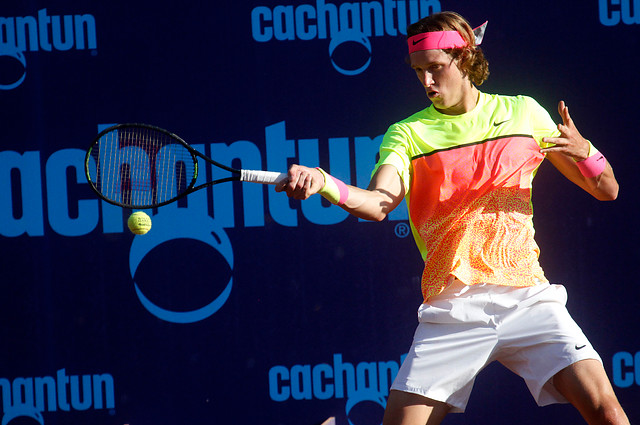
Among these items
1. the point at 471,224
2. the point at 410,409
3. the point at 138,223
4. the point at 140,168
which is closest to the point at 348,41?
the point at 140,168

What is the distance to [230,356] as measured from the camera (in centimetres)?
379

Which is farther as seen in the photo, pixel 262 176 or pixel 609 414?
pixel 262 176

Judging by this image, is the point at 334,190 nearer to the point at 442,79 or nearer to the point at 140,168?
the point at 442,79

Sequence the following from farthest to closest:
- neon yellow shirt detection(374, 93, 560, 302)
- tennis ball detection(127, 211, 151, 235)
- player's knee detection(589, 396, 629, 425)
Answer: tennis ball detection(127, 211, 151, 235) < neon yellow shirt detection(374, 93, 560, 302) < player's knee detection(589, 396, 629, 425)

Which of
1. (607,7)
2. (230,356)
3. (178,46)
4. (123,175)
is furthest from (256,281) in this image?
(607,7)

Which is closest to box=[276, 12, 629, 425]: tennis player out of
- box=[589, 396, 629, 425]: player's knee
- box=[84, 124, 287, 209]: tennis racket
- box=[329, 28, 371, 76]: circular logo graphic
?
box=[589, 396, 629, 425]: player's knee

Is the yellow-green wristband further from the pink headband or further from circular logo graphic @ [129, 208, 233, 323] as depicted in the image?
circular logo graphic @ [129, 208, 233, 323]

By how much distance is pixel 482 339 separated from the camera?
2.53 m

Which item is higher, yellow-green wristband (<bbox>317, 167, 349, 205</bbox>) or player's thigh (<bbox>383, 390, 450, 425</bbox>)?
yellow-green wristband (<bbox>317, 167, 349, 205</bbox>)

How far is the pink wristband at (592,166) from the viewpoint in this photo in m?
2.67

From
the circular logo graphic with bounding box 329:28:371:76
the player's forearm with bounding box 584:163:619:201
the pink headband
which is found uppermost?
the circular logo graphic with bounding box 329:28:371:76

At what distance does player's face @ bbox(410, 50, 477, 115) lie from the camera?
2711 mm

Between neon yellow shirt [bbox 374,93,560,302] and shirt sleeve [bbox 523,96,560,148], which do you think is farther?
shirt sleeve [bbox 523,96,560,148]

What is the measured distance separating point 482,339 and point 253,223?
1.59 meters
